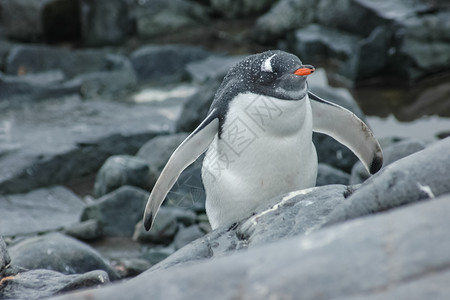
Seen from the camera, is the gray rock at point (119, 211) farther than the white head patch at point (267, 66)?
A: Yes

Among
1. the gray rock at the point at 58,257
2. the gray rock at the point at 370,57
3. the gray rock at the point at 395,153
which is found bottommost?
the gray rock at the point at 370,57

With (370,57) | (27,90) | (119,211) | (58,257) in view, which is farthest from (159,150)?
(370,57)

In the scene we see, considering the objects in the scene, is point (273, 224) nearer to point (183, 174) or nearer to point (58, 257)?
point (183, 174)

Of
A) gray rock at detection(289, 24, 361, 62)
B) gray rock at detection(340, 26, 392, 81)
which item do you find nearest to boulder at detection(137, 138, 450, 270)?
gray rock at detection(340, 26, 392, 81)

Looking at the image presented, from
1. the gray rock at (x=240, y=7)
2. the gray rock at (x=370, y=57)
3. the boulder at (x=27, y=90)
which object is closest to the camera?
the boulder at (x=27, y=90)

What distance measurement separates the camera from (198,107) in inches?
306

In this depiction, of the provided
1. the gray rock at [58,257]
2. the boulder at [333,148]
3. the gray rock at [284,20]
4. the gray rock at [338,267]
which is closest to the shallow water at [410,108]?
the boulder at [333,148]

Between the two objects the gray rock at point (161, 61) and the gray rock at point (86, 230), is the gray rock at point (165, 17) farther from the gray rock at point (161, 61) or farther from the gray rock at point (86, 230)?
the gray rock at point (86, 230)

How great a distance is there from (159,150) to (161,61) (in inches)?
174

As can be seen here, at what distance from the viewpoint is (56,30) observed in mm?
13578

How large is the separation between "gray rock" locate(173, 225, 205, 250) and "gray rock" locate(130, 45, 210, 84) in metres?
5.70

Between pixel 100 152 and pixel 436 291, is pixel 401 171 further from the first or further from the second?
pixel 100 152

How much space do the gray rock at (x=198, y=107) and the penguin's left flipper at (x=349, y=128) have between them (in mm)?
3214

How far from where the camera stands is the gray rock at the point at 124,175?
6777 mm
